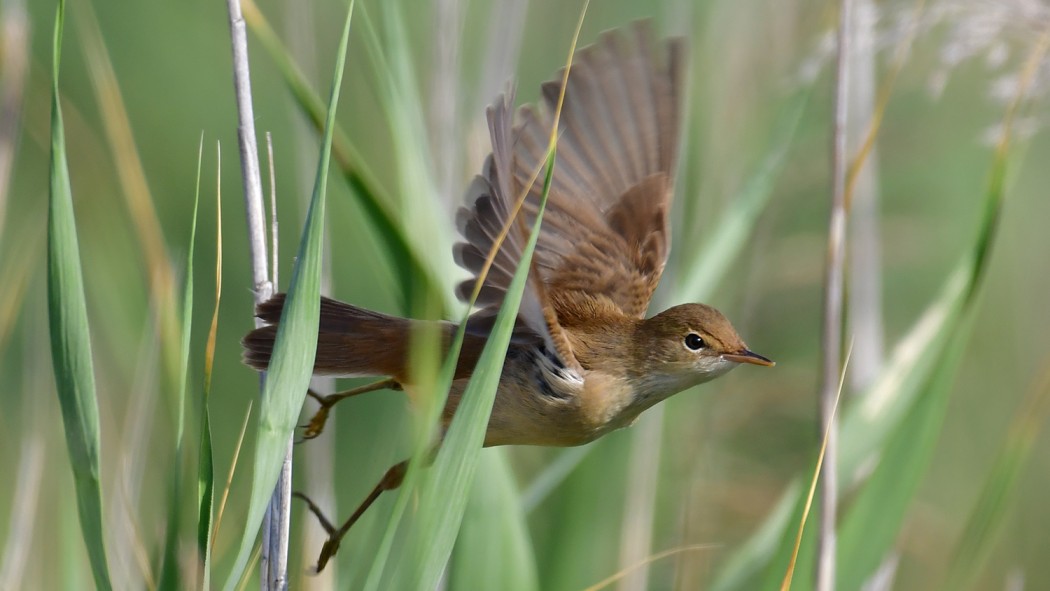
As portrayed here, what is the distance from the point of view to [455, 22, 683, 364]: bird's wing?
6.47 ft

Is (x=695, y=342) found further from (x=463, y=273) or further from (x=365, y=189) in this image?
(x=365, y=189)

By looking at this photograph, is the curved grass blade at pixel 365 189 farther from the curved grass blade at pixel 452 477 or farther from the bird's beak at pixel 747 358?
the bird's beak at pixel 747 358

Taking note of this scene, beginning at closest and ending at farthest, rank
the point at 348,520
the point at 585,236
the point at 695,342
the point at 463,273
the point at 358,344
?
the point at 348,520, the point at 358,344, the point at 695,342, the point at 463,273, the point at 585,236

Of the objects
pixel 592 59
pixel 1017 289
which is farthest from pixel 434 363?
pixel 1017 289

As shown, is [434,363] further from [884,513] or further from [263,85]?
[263,85]

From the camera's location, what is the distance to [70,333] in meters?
1.13

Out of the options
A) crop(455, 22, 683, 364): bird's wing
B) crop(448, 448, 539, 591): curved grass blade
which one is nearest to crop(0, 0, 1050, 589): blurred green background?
crop(448, 448, 539, 591): curved grass blade

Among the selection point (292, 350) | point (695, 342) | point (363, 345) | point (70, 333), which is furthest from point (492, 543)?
point (70, 333)

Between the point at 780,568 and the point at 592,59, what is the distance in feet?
3.09

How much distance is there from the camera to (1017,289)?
348 cm

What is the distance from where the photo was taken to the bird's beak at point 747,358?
1.85m

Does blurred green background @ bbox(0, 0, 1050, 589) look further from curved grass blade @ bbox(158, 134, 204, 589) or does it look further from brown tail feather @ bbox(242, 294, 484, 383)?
curved grass blade @ bbox(158, 134, 204, 589)

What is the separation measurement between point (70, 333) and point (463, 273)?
3.19 feet

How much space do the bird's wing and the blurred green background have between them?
0.47 ft
